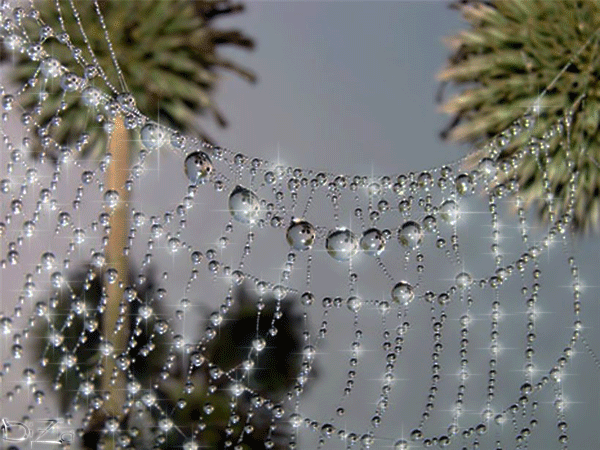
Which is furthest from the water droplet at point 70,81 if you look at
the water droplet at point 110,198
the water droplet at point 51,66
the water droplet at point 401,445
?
the water droplet at point 401,445

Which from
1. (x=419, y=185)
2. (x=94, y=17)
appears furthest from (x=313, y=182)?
(x=94, y=17)

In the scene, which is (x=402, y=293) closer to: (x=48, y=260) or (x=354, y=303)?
(x=354, y=303)

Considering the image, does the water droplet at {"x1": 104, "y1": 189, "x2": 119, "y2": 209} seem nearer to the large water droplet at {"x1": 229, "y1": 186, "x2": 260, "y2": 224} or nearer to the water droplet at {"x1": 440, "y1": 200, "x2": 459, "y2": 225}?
the large water droplet at {"x1": 229, "y1": 186, "x2": 260, "y2": 224}

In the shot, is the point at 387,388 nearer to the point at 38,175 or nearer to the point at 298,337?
the point at 298,337

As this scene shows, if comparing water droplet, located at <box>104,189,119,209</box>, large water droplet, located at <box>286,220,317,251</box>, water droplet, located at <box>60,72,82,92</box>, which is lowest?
water droplet, located at <box>104,189,119,209</box>

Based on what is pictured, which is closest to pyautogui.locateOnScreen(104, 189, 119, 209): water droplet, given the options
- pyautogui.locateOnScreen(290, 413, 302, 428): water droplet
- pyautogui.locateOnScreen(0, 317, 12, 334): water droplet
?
pyautogui.locateOnScreen(0, 317, 12, 334): water droplet

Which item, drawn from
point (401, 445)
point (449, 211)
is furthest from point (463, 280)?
point (401, 445)

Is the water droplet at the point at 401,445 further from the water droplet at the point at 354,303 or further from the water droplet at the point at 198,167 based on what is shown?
the water droplet at the point at 198,167
